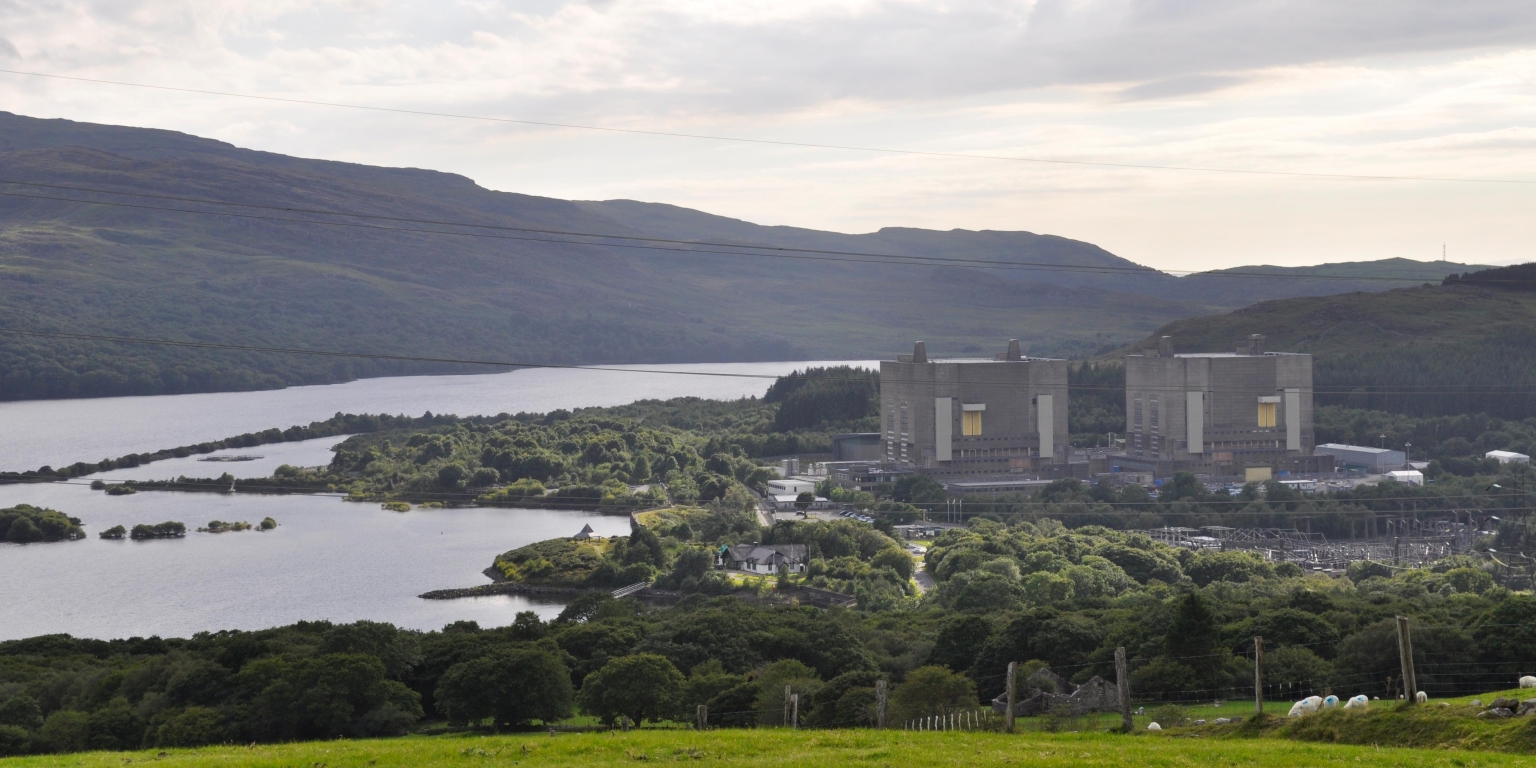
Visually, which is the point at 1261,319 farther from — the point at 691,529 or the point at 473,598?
the point at 473,598

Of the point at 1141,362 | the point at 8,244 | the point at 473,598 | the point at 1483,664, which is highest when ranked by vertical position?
the point at 8,244

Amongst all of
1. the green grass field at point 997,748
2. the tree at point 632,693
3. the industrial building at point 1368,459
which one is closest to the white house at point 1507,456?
the industrial building at point 1368,459

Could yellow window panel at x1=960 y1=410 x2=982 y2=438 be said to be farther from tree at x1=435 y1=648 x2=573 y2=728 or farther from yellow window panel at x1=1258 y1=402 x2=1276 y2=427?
tree at x1=435 y1=648 x2=573 y2=728

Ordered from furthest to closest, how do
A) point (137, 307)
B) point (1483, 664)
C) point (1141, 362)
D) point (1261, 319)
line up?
point (137, 307) < point (1261, 319) < point (1141, 362) < point (1483, 664)

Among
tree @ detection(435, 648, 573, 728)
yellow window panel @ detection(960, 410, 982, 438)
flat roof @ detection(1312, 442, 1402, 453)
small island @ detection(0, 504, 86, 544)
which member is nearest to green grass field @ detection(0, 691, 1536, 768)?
tree @ detection(435, 648, 573, 728)

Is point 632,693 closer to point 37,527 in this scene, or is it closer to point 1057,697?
point 1057,697

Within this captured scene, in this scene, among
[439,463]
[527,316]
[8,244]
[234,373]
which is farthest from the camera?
[527,316]

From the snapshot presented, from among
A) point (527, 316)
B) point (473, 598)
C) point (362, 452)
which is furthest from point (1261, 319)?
point (527, 316)
